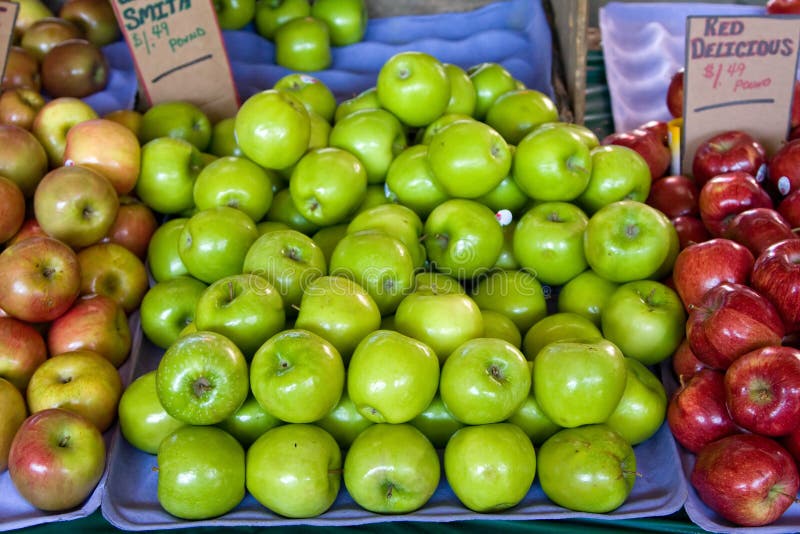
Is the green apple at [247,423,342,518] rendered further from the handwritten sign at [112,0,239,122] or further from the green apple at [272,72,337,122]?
the handwritten sign at [112,0,239,122]

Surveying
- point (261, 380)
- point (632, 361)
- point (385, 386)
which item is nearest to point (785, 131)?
point (632, 361)

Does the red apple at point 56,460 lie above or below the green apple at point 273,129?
below

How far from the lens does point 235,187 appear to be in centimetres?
182

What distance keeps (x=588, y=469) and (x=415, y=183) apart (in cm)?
85

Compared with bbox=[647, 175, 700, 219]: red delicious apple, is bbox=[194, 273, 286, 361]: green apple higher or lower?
higher

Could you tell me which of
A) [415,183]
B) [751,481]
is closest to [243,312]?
[415,183]

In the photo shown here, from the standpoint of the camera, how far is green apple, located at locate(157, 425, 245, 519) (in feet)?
4.37

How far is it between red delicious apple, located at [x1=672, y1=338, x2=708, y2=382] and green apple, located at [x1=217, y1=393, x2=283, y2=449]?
847 mm

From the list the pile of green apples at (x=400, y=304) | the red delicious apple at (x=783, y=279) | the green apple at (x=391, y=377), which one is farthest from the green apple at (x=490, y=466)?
the red delicious apple at (x=783, y=279)

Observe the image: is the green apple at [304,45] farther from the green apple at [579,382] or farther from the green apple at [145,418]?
the green apple at [579,382]

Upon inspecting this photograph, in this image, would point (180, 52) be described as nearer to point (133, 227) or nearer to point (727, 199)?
point (133, 227)

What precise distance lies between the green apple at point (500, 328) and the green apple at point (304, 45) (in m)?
1.47

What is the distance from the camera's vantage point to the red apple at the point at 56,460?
4.50 ft

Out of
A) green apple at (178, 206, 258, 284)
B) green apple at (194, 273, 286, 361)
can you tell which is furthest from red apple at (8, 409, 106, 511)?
green apple at (178, 206, 258, 284)
